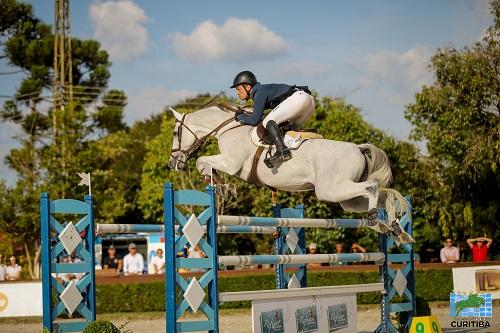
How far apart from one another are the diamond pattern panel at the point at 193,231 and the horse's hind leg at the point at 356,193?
50.5 inches

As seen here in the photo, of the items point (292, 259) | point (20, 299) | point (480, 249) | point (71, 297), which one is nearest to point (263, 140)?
point (292, 259)

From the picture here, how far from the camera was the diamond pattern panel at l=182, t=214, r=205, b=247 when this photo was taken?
6562 millimetres

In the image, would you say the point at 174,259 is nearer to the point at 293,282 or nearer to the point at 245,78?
the point at 245,78

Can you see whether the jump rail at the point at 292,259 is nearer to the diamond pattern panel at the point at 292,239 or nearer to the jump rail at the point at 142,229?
the jump rail at the point at 142,229

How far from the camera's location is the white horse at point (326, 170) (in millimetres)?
7340

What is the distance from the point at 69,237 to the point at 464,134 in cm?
1594

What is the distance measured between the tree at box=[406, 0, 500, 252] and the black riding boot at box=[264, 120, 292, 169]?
13.7 meters

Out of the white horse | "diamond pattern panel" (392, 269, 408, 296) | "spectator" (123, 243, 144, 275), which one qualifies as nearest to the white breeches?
the white horse

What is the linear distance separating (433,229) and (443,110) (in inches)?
150

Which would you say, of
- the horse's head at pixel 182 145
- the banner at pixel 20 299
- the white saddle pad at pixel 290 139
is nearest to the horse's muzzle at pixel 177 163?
the horse's head at pixel 182 145

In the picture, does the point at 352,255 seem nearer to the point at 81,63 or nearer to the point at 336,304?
the point at 336,304

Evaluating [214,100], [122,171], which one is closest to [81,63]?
[122,171]

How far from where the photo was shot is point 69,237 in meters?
6.71

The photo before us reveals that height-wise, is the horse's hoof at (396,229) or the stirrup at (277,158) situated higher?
the stirrup at (277,158)
